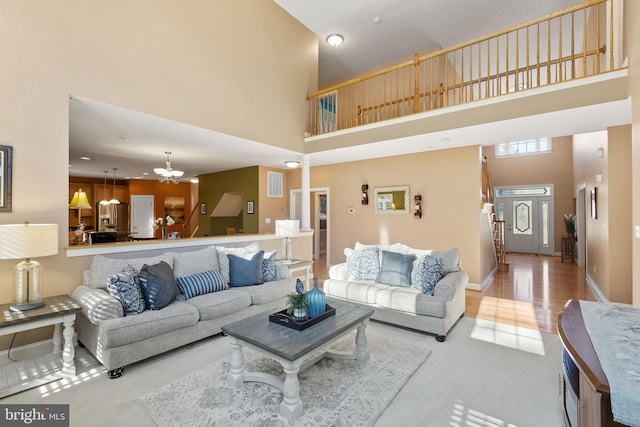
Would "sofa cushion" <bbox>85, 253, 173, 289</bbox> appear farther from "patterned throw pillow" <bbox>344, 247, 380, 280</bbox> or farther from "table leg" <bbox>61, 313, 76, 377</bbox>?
"patterned throw pillow" <bbox>344, 247, 380, 280</bbox>

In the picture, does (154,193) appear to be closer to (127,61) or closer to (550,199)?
(127,61)

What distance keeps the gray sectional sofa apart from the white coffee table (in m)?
0.78

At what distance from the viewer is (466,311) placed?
4254 mm

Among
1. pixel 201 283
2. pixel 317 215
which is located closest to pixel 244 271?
pixel 201 283

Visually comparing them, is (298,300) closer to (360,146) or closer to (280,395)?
(280,395)

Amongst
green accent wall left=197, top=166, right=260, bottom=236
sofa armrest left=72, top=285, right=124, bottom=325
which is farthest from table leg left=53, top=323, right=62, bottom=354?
green accent wall left=197, top=166, right=260, bottom=236

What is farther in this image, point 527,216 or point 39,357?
point 527,216

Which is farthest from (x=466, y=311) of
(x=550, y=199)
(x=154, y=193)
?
(x=154, y=193)

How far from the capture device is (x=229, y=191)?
8.15 meters

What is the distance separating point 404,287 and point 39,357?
3867 millimetres

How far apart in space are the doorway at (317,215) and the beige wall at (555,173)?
6.50 meters

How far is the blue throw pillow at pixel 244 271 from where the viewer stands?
388 centimetres

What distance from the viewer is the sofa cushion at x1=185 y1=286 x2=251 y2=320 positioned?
123 inches

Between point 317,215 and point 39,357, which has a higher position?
point 317,215
